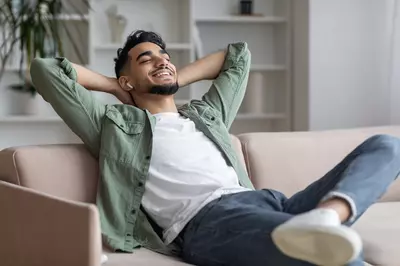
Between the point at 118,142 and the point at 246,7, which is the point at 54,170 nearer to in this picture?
the point at 118,142

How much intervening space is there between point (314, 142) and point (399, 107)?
56.1 inches

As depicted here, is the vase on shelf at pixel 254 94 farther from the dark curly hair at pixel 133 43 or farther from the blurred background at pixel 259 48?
the dark curly hair at pixel 133 43

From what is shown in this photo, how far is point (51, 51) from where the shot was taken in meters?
4.01

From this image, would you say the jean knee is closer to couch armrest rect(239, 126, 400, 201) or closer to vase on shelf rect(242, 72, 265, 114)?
couch armrest rect(239, 126, 400, 201)

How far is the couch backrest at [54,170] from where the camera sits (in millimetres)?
2305

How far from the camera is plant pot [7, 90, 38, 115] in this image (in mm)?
4152

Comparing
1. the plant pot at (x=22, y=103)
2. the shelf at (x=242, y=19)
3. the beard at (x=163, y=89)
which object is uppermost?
the shelf at (x=242, y=19)

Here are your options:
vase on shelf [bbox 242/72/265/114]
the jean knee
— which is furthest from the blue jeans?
vase on shelf [bbox 242/72/265/114]

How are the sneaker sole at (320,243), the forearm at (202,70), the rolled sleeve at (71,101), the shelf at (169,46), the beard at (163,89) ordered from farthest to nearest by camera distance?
1. the shelf at (169,46)
2. the forearm at (202,70)
3. the beard at (163,89)
4. the rolled sleeve at (71,101)
5. the sneaker sole at (320,243)

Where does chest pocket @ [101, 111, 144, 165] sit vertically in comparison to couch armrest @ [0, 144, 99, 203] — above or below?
above

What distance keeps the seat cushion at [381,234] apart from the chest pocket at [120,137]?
79 cm

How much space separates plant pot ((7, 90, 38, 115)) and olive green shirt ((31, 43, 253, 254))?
1.75 metres

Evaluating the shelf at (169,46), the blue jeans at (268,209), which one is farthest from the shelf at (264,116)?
the blue jeans at (268,209)

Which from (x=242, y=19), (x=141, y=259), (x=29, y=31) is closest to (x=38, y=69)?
(x=141, y=259)
